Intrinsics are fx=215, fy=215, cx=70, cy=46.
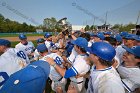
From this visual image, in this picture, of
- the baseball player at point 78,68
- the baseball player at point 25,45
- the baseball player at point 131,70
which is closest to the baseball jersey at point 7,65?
the baseball player at point 78,68

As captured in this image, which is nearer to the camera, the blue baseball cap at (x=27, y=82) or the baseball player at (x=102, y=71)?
the blue baseball cap at (x=27, y=82)

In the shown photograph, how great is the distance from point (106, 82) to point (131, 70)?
126 cm

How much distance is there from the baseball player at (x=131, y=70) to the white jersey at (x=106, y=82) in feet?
2.99

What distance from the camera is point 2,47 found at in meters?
5.45

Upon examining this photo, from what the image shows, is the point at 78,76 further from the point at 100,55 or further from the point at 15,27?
the point at 15,27

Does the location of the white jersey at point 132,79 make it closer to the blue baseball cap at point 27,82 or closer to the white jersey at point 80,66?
the white jersey at point 80,66

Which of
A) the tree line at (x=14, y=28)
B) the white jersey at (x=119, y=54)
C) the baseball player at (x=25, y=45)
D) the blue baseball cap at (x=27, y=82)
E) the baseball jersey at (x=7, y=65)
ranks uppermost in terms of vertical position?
the blue baseball cap at (x=27, y=82)

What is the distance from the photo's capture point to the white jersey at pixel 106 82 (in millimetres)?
2975

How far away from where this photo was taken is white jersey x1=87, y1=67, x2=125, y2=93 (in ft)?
9.76

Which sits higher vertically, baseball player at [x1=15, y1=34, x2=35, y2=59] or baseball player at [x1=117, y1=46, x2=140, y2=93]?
baseball player at [x1=117, y1=46, x2=140, y2=93]

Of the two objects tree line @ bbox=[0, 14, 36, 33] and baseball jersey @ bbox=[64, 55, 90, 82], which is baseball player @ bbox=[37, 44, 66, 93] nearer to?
baseball jersey @ bbox=[64, 55, 90, 82]

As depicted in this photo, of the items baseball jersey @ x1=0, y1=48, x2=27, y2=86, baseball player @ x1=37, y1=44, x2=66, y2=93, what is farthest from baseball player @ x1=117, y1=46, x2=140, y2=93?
baseball jersey @ x1=0, y1=48, x2=27, y2=86

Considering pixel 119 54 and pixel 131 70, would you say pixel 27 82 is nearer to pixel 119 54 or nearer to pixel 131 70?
pixel 131 70

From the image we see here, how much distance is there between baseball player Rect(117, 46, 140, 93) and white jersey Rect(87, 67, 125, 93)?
912 millimetres
